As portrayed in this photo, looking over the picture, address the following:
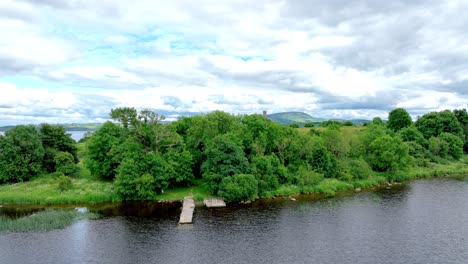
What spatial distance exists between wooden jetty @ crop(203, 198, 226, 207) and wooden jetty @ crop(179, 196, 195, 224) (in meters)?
2.46

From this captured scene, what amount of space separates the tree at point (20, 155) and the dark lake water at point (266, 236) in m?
23.2

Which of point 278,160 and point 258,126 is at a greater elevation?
point 258,126

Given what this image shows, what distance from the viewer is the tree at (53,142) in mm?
72025

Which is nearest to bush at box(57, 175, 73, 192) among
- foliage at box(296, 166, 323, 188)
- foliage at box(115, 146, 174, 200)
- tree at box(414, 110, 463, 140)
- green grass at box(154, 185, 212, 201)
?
foliage at box(115, 146, 174, 200)

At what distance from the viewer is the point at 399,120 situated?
377ft

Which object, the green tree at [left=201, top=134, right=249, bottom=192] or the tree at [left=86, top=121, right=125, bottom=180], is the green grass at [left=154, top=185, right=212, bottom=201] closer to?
the green tree at [left=201, top=134, right=249, bottom=192]

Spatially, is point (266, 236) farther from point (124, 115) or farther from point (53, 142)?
point (53, 142)

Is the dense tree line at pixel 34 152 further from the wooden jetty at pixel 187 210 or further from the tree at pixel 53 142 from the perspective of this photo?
the wooden jetty at pixel 187 210

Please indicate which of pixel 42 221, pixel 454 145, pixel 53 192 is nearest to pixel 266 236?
pixel 42 221

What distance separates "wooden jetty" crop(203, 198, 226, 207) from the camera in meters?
57.5

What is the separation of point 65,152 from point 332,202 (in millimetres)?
56872

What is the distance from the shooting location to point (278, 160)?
228 ft

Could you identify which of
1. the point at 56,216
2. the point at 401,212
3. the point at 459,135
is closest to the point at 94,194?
the point at 56,216

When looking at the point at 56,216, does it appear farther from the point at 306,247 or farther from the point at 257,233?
the point at 306,247
